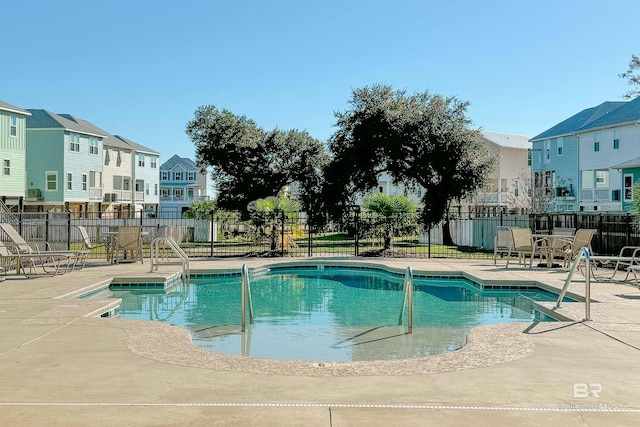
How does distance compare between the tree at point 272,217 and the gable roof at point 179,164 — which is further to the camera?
the gable roof at point 179,164

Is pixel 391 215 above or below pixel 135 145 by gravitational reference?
below

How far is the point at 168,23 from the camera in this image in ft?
57.7

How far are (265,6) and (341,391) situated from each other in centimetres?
1336

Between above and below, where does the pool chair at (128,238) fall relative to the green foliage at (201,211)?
below

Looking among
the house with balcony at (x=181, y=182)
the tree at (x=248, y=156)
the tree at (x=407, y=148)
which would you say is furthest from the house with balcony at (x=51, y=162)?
the house with balcony at (x=181, y=182)

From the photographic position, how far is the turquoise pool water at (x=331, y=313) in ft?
24.7

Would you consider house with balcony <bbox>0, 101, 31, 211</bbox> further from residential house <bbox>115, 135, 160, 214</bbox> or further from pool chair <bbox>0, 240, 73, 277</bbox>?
pool chair <bbox>0, 240, 73, 277</bbox>

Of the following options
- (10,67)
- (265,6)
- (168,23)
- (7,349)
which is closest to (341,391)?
(7,349)

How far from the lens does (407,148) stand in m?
25.7

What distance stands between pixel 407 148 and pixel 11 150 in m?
22.1

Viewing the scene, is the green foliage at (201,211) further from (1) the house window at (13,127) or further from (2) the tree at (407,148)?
(2) the tree at (407,148)

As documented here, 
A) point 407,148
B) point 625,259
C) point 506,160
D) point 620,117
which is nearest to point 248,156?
point 407,148

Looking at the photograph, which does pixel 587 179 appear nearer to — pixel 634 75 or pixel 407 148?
pixel 634 75

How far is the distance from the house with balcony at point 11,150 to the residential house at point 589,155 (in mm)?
29557
